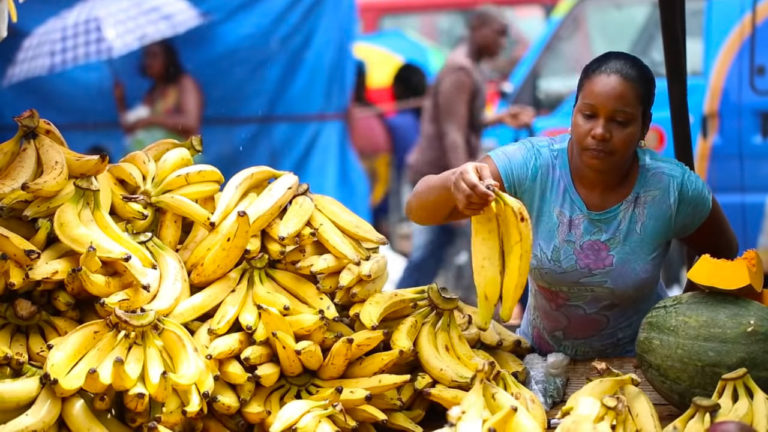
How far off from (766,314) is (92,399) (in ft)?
5.95

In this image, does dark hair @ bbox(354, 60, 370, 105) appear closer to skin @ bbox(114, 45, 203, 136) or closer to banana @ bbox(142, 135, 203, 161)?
skin @ bbox(114, 45, 203, 136)

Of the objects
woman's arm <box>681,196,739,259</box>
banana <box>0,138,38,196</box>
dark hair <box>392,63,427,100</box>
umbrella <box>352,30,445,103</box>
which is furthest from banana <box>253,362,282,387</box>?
umbrella <box>352,30,445,103</box>

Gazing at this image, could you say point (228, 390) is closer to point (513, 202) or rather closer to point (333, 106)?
point (513, 202)

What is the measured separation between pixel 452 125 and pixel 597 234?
3585mm

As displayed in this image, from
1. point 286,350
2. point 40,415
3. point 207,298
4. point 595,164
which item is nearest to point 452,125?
point 595,164

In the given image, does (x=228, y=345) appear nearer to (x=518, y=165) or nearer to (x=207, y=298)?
(x=207, y=298)

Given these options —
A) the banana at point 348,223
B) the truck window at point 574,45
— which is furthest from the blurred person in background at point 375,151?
the banana at point 348,223

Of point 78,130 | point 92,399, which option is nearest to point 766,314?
point 92,399

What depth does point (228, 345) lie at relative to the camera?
2.53 m

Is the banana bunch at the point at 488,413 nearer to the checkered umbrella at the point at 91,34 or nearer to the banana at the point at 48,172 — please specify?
the banana at the point at 48,172

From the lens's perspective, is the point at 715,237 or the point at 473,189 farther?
the point at 715,237

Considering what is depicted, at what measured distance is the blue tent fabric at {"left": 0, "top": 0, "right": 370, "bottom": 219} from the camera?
7410 mm

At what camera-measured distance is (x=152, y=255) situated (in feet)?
8.96

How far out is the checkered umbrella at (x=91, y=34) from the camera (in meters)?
7.11
